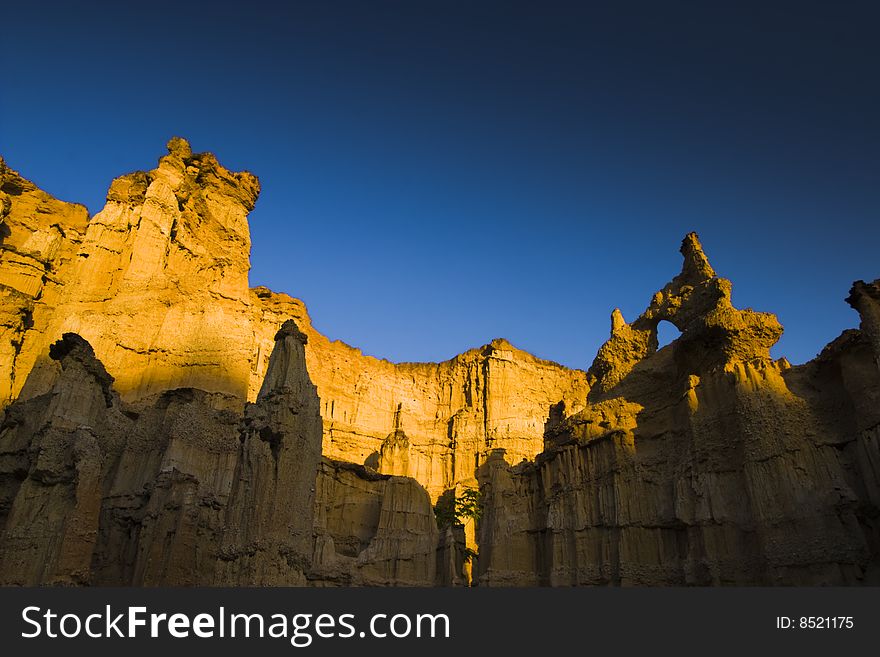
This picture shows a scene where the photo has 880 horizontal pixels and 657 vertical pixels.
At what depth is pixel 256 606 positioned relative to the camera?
10367 mm

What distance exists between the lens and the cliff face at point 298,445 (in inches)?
787

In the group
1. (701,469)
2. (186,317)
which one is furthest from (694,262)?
(186,317)

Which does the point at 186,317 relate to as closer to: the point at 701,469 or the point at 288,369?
the point at 288,369

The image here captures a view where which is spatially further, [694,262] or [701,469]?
[694,262]

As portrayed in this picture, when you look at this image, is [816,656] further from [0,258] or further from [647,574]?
[0,258]

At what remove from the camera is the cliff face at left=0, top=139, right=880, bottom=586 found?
20.0 meters

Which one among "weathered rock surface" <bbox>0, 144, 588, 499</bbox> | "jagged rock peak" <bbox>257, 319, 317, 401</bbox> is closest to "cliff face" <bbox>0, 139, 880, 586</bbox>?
"jagged rock peak" <bbox>257, 319, 317, 401</bbox>

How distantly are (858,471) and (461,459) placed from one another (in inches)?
1872

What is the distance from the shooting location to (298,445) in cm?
1955

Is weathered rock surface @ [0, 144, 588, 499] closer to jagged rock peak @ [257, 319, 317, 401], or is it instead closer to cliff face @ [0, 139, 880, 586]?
cliff face @ [0, 139, 880, 586]

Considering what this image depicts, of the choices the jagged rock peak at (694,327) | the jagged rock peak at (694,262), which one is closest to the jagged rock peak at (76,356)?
the jagged rock peak at (694,327)

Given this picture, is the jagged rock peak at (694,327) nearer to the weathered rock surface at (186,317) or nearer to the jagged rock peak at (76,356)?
the weathered rock surface at (186,317)

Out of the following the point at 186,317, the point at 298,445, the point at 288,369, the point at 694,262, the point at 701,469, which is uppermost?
the point at 186,317

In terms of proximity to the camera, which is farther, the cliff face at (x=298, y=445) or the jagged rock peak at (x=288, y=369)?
the jagged rock peak at (x=288, y=369)
